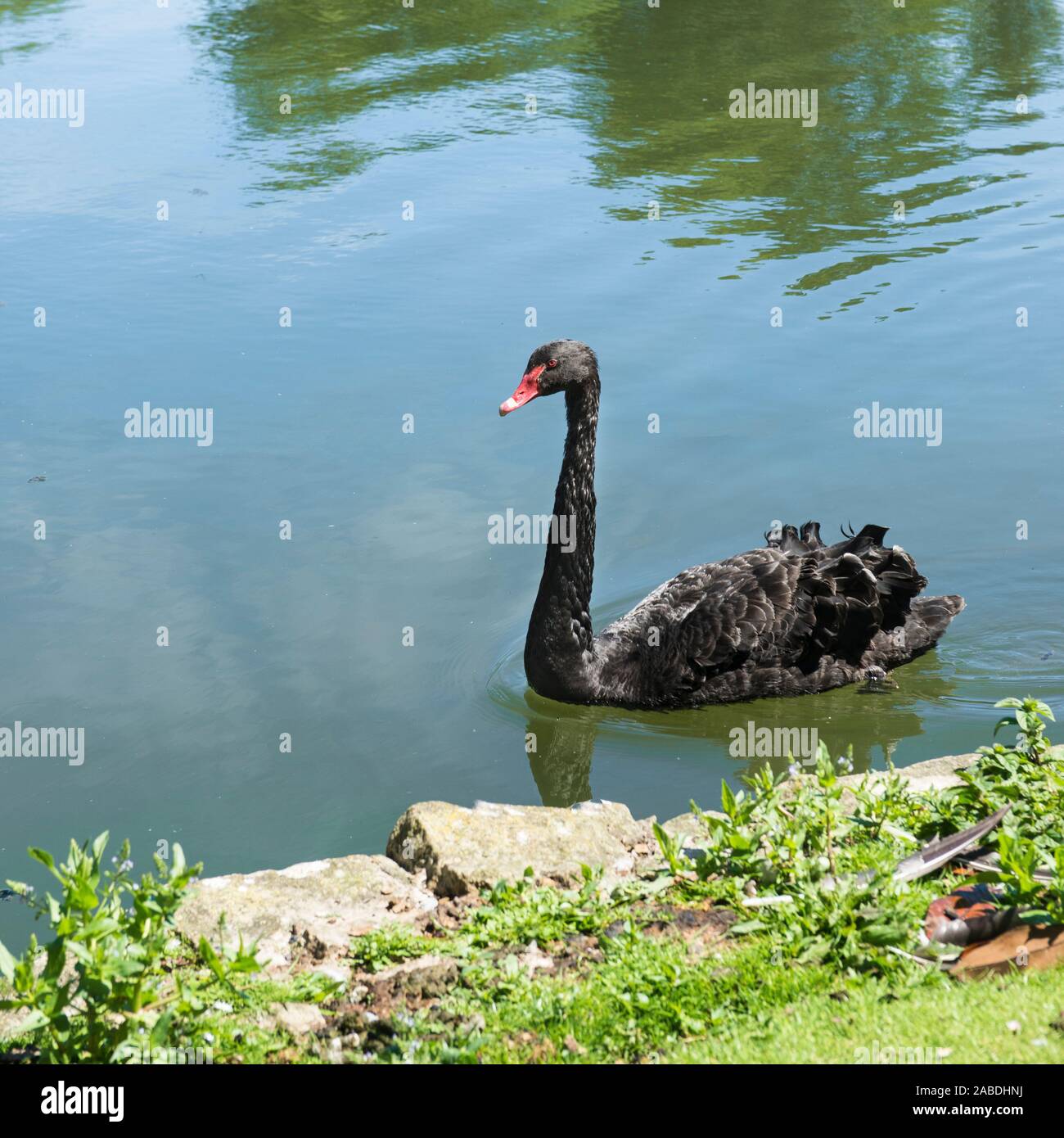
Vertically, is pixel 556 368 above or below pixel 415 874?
above

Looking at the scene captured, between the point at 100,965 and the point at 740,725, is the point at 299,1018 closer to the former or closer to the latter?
the point at 100,965

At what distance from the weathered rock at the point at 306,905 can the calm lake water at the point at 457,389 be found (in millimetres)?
917

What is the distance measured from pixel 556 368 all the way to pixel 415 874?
127 inches

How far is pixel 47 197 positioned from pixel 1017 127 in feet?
39.2

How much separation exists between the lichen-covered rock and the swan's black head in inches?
104

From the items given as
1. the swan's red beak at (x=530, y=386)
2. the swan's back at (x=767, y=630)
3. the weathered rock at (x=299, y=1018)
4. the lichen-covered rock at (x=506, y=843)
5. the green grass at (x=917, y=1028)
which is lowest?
the swan's back at (x=767, y=630)

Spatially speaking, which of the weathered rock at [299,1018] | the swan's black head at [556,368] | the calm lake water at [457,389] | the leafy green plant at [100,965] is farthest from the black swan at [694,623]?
the leafy green plant at [100,965]

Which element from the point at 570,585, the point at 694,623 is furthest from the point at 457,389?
the point at 694,623

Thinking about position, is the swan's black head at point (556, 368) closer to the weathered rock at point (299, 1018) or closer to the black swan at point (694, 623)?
the black swan at point (694, 623)

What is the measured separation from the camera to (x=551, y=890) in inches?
201

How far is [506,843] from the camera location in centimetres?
563

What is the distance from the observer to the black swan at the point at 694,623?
25.7 ft

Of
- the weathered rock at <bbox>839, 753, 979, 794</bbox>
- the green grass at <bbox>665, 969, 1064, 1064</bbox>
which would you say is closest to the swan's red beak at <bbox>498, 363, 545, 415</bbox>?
the weathered rock at <bbox>839, 753, 979, 794</bbox>
